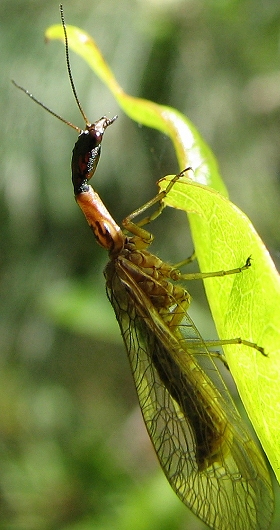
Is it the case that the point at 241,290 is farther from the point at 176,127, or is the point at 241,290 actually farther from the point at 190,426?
the point at 190,426

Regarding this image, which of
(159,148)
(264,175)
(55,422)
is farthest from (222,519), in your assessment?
(55,422)

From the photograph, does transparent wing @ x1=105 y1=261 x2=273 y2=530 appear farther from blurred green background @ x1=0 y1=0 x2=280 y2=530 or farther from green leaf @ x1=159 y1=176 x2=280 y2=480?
blurred green background @ x1=0 y1=0 x2=280 y2=530

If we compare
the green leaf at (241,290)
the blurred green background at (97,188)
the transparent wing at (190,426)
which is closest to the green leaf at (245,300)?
the green leaf at (241,290)

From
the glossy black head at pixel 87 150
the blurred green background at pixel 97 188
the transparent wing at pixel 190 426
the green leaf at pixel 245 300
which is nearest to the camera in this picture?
the green leaf at pixel 245 300

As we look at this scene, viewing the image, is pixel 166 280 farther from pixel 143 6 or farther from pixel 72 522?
pixel 143 6

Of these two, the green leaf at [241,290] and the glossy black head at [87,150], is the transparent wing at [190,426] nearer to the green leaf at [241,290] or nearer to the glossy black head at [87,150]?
the glossy black head at [87,150]

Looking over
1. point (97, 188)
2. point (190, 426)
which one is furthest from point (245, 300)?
point (97, 188)
